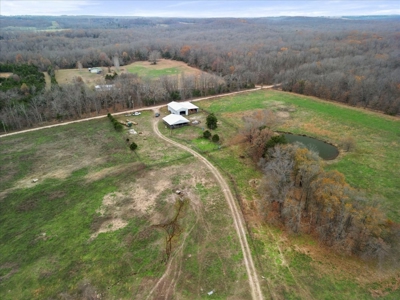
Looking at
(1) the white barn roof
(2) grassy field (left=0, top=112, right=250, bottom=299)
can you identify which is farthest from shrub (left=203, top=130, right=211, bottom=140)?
(1) the white barn roof

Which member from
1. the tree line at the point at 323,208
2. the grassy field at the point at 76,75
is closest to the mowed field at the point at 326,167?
the tree line at the point at 323,208

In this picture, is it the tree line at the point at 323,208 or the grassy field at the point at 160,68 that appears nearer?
the tree line at the point at 323,208

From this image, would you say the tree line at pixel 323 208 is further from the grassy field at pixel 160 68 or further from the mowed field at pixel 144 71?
the grassy field at pixel 160 68

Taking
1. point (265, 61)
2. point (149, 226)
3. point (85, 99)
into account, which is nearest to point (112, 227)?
point (149, 226)

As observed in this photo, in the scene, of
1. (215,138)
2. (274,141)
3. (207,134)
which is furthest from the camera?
(207,134)

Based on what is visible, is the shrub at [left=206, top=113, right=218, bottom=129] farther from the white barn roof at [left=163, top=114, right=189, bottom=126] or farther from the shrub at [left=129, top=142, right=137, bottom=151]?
the shrub at [left=129, top=142, right=137, bottom=151]

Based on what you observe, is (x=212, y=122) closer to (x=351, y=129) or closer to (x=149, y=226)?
(x=149, y=226)
